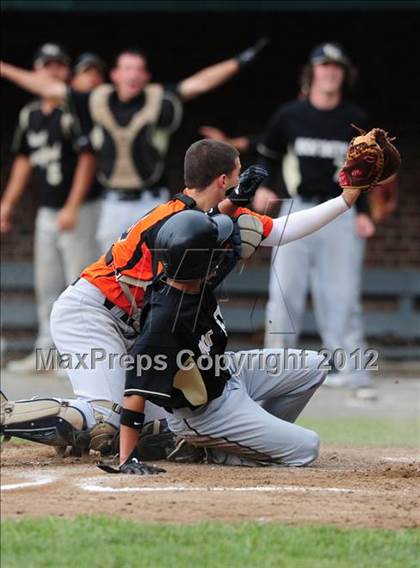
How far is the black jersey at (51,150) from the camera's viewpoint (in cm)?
1202

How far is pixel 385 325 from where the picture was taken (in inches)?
547

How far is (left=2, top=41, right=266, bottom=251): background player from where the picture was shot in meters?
11.3

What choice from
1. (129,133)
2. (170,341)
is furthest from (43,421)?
(129,133)

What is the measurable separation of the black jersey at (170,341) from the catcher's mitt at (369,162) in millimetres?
925

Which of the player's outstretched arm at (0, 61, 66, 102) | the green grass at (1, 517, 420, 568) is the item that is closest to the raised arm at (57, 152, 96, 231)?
the player's outstretched arm at (0, 61, 66, 102)

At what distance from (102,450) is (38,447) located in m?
0.72

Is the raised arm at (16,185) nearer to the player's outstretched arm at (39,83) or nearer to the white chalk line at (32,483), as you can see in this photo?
the player's outstretched arm at (39,83)

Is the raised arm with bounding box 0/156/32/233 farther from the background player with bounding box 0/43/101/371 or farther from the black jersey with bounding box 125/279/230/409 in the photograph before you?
the black jersey with bounding box 125/279/230/409

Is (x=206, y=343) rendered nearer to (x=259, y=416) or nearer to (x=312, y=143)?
(x=259, y=416)

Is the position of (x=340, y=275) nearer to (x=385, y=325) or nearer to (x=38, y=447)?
(x=385, y=325)

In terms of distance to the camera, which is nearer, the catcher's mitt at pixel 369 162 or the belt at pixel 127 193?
the catcher's mitt at pixel 369 162

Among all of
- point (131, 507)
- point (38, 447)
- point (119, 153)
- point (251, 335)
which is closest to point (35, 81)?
point (119, 153)

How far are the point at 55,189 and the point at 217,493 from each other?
23.7 feet

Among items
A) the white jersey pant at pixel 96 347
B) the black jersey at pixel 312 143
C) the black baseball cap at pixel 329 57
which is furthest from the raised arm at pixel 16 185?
the white jersey pant at pixel 96 347
